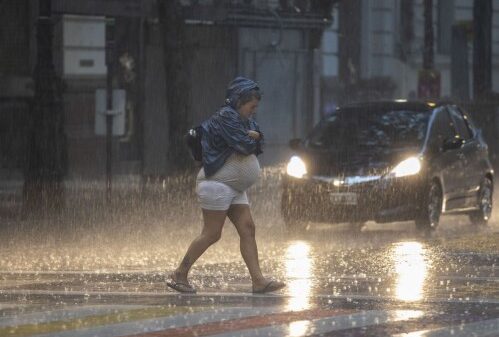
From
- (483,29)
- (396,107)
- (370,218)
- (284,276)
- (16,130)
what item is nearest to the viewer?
(284,276)

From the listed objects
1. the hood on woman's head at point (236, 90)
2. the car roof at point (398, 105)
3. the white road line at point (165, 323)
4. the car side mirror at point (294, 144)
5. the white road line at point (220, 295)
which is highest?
the hood on woman's head at point (236, 90)

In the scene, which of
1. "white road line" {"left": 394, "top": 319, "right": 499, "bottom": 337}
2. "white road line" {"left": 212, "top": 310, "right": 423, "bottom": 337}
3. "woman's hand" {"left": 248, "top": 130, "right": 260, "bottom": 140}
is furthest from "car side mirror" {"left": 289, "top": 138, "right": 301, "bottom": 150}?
"white road line" {"left": 394, "top": 319, "right": 499, "bottom": 337}

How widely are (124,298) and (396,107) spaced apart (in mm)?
8604

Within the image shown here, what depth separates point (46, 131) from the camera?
20359 mm

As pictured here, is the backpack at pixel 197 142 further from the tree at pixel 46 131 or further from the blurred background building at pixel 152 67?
the blurred background building at pixel 152 67

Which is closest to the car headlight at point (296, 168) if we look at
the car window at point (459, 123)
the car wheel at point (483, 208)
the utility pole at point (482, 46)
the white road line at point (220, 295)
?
the car window at point (459, 123)

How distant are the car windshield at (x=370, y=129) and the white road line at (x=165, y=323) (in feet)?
26.3

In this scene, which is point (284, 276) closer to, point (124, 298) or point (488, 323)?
point (124, 298)

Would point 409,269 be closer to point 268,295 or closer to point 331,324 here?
point 268,295

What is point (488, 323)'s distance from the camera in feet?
31.1

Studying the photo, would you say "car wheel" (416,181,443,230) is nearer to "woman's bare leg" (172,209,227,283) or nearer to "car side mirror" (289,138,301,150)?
"car side mirror" (289,138,301,150)

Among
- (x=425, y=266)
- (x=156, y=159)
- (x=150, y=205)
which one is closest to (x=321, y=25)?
(x=156, y=159)

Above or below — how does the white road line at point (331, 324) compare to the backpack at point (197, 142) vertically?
below

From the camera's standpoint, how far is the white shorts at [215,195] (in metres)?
11.3
